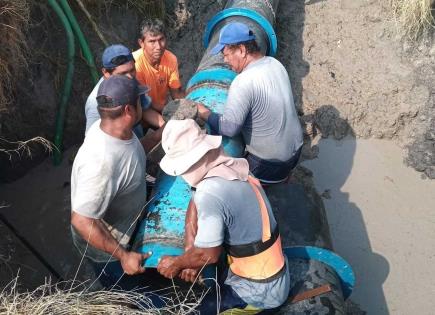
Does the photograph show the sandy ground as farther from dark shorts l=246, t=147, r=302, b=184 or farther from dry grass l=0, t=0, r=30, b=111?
dry grass l=0, t=0, r=30, b=111

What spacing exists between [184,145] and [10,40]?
283 cm

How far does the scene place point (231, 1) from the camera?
5.83m

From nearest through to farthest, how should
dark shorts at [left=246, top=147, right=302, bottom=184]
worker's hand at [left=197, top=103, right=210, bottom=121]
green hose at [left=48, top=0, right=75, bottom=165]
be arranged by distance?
1. worker's hand at [left=197, top=103, right=210, bottom=121]
2. dark shorts at [left=246, top=147, right=302, bottom=184]
3. green hose at [left=48, top=0, right=75, bottom=165]

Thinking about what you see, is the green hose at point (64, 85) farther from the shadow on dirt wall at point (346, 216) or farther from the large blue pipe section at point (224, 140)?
the shadow on dirt wall at point (346, 216)

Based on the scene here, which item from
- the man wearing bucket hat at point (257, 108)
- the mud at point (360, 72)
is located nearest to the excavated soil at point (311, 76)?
the mud at point (360, 72)

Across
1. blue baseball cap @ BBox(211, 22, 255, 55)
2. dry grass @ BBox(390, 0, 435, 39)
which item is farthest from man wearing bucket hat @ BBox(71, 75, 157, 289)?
dry grass @ BBox(390, 0, 435, 39)

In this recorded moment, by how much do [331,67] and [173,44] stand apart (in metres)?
2.29

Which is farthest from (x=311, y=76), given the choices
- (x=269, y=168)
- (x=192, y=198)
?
(x=192, y=198)

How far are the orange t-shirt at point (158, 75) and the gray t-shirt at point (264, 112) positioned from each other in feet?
3.12

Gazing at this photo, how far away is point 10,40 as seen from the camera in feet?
15.2

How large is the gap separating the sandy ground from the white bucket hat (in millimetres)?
2569

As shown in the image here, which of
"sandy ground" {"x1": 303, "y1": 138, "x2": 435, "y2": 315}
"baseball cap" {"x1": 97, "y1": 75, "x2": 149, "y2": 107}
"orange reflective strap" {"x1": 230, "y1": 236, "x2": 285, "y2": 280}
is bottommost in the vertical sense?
"sandy ground" {"x1": 303, "y1": 138, "x2": 435, "y2": 315}

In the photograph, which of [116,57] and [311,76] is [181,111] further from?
[311,76]

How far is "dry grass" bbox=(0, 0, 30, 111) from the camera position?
458 centimetres
